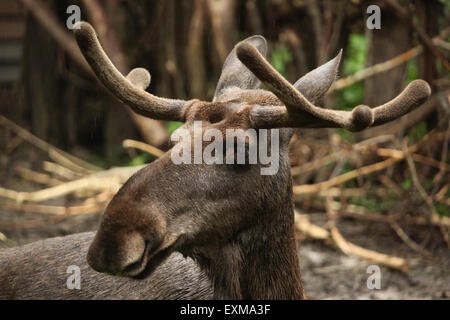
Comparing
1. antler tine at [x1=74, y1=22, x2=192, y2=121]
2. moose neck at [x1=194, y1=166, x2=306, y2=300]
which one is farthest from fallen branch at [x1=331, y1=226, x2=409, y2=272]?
antler tine at [x1=74, y1=22, x2=192, y2=121]

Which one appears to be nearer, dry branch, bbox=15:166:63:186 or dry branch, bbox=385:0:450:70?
dry branch, bbox=385:0:450:70

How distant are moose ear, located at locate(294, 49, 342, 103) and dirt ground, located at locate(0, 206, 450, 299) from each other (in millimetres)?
2386

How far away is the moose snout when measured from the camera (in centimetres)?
235

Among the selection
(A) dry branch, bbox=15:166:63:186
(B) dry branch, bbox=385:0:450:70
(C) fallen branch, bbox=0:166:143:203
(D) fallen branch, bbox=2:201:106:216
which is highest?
(B) dry branch, bbox=385:0:450:70

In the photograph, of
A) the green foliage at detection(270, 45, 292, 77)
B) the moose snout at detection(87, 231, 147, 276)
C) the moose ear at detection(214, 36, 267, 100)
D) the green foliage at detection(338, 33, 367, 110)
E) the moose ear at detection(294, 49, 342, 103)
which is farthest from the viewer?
the green foliage at detection(338, 33, 367, 110)

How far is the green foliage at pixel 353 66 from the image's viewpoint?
9.10m

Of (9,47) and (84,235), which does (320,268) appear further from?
(9,47)

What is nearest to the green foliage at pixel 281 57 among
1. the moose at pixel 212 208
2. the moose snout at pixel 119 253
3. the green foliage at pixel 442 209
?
the green foliage at pixel 442 209

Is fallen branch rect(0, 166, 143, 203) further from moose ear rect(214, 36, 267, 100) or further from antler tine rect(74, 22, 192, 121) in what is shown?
antler tine rect(74, 22, 192, 121)

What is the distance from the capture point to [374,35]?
723 cm

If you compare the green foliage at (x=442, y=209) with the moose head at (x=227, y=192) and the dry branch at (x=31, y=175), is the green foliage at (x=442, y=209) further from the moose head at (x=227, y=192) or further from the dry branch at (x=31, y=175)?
the dry branch at (x=31, y=175)
